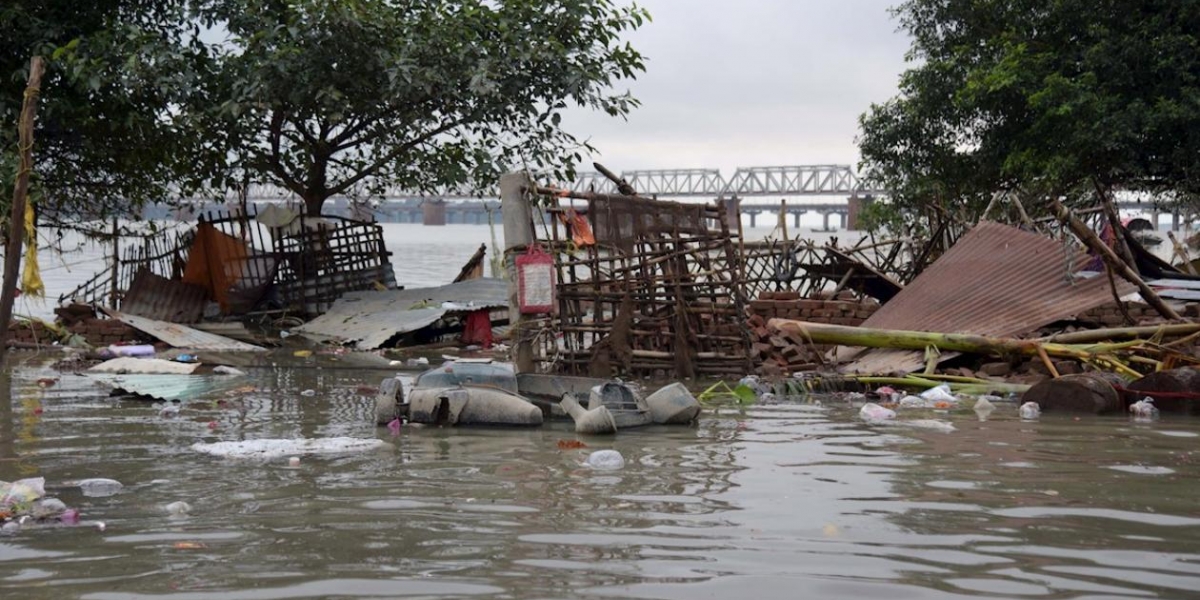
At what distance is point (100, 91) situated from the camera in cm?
1506

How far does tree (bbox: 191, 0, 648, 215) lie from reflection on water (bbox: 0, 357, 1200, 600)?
7487 millimetres

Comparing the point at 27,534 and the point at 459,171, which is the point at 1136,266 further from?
the point at 27,534

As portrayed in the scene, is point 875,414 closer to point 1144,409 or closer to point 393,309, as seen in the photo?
point 1144,409

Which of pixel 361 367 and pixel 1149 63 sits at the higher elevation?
pixel 1149 63

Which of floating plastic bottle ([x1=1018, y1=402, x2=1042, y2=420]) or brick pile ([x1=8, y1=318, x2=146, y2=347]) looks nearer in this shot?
floating plastic bottle ([x1=1018, y1=402, x2=1042, y2=420])

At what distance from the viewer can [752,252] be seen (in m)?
18.5

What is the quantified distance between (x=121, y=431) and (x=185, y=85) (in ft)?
25.4

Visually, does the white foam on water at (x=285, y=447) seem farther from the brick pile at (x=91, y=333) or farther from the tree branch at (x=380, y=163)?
the tree branch at (x=380, y=163)

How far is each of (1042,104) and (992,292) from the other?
6.39 m

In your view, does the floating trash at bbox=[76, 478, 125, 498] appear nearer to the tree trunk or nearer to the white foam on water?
the white foam on water

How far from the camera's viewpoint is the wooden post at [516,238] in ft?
36.7

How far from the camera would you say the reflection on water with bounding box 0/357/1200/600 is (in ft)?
14.6

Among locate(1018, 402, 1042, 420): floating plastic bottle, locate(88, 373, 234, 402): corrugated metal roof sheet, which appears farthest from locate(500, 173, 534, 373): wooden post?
locate(1018, 402, 1042, 420): floating plastic bottle

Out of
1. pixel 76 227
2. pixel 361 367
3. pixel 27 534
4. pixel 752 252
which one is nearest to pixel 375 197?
pixel 76 227
